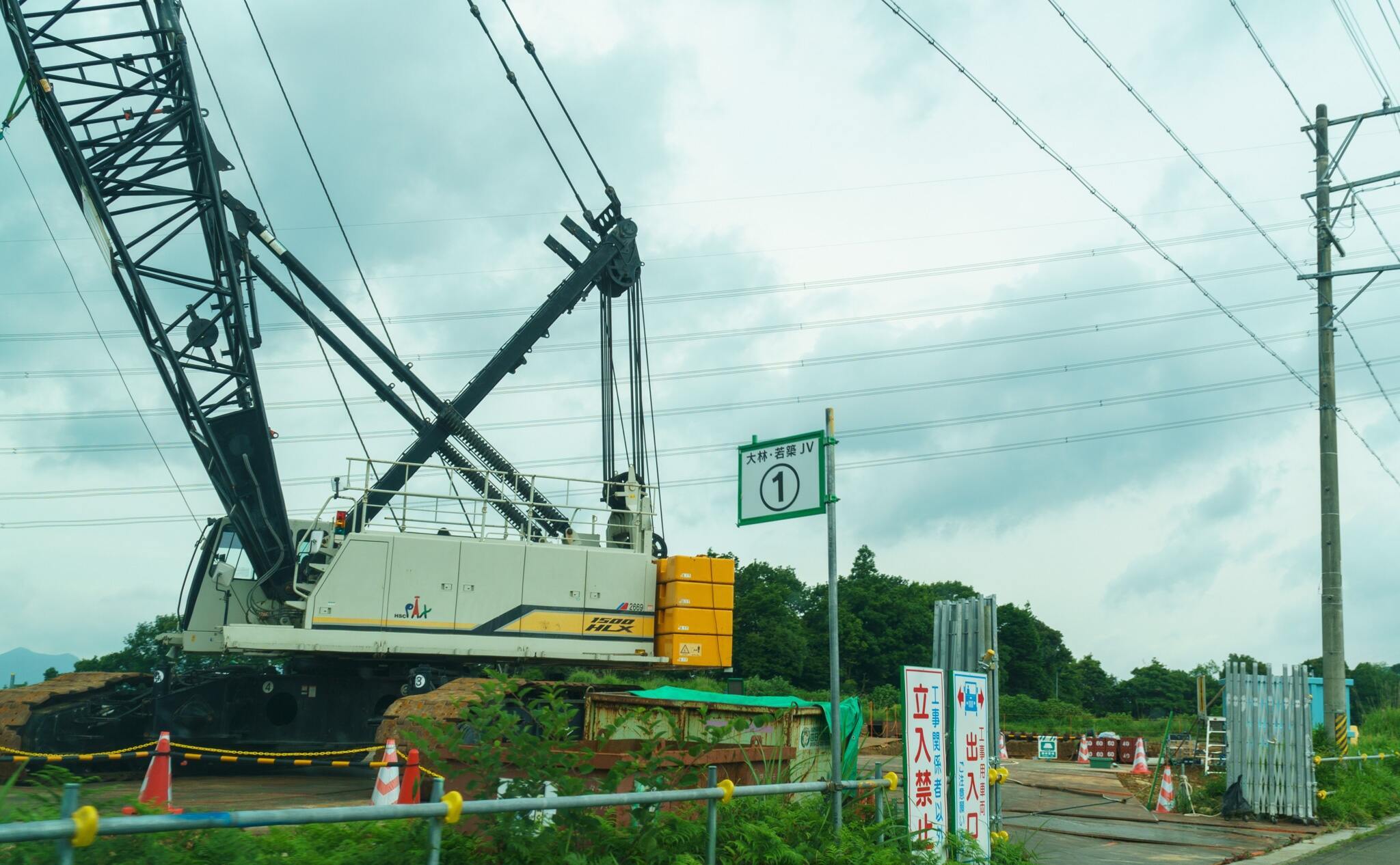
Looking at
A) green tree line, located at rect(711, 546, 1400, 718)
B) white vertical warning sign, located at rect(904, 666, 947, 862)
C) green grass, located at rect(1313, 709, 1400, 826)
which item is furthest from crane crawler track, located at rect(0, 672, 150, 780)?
green tree line, located at rect(711, 546, 1400, 718)

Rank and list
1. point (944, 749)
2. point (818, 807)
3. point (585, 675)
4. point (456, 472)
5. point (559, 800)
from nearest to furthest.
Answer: point (559, 800) < point (818, 807) < point (944, 749) < point (585, 675) < point (456, 472)

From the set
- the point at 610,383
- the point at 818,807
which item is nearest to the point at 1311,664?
the point at 610,383

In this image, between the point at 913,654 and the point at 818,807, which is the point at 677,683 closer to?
the point at 818,807

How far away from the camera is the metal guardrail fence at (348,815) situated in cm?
395

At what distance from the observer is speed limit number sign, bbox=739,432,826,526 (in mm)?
7793

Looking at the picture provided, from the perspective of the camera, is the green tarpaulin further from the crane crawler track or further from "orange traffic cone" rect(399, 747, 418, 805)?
the crane crawler track

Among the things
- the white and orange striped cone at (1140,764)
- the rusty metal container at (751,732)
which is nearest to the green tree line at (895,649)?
the white and orange striped cone at (1140,764)

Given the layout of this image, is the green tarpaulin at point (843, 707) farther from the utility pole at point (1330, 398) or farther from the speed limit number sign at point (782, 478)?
the utility pole at point (1330, 398)

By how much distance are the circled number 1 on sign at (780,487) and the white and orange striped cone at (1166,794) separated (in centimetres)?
1172

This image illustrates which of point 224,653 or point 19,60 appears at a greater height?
point 19,60

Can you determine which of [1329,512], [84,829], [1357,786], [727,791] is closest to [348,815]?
[84,829]

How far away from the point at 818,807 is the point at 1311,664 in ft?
242

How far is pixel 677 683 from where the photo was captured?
18.3m

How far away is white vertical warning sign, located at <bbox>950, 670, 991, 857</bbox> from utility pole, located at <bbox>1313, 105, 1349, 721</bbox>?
42.2 ft
